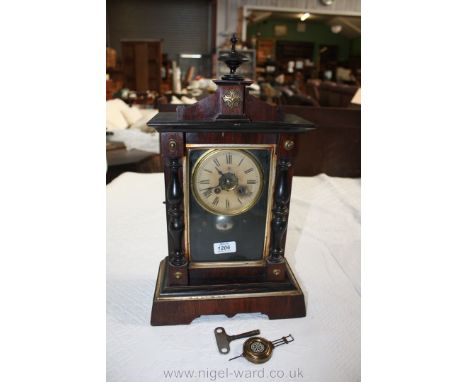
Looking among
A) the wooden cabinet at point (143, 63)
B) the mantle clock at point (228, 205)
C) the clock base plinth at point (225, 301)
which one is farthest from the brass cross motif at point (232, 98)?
the wooden cabinet at point (143, 63)

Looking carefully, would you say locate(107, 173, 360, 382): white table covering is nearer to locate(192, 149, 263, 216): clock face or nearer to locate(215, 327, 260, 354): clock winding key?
locate(215, 327, 260, 354): clock winding key

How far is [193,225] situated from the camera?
1005mm

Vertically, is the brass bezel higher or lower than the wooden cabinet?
lower

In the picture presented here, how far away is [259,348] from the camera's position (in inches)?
34.3

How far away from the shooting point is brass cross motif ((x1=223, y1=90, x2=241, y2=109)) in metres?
0.87

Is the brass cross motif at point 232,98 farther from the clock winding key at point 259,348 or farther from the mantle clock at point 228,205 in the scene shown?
the clock winding key at point 259,348

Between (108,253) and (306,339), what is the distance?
0.75m

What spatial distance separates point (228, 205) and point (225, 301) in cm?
27

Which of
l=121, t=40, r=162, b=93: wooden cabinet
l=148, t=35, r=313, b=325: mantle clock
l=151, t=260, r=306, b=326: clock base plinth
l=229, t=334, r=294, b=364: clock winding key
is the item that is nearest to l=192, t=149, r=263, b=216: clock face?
l=148, t=35, r=313, b=325: mantle clock

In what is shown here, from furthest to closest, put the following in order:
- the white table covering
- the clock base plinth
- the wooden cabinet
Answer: the wooden cabinet, the clock base plinth, the white table covering

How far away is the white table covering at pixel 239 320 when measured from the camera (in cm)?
84

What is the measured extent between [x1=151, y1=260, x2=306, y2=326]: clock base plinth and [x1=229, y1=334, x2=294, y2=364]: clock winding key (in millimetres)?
107

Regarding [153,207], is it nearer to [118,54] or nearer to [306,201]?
[306,201]

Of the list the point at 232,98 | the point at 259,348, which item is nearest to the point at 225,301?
the point at 259,348
